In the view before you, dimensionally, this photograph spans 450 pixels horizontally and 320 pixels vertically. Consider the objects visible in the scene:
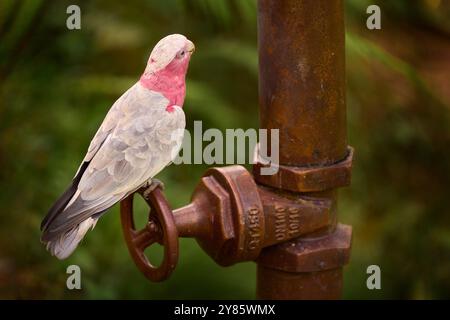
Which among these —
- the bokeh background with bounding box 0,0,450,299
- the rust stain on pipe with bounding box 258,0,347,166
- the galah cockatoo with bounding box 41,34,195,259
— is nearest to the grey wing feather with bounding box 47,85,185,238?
the galah cockatoo with bounding box 41,34,195,259

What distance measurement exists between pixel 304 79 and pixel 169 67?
223 mm

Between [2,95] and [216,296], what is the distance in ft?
2.34

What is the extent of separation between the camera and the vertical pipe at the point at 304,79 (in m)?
1.33

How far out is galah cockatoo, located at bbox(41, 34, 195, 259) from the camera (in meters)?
1.28

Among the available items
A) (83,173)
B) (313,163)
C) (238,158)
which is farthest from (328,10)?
(238,158)

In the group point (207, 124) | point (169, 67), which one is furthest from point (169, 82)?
point (207, 124)

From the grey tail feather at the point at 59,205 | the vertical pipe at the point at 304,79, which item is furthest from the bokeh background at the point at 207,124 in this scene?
the grey tail feather at the point at 59,205

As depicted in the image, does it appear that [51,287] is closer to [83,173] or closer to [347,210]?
[83,173]

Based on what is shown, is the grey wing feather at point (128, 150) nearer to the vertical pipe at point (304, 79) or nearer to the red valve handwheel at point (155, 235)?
the red valve handwheel at point (155, 235)

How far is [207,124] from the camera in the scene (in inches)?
83.0

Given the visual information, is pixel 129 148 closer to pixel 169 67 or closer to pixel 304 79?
pixel 169 67

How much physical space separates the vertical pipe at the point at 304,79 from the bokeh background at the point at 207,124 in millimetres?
426

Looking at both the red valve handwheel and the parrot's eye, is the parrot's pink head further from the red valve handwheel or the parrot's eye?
the red valve handwheel

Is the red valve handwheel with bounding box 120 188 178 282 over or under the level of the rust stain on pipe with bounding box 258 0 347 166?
under
